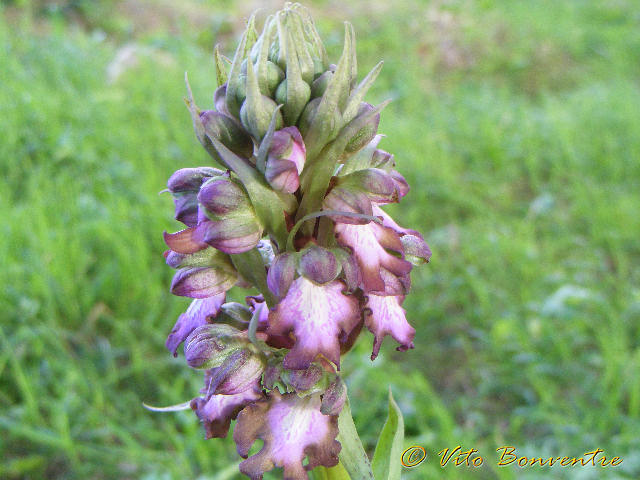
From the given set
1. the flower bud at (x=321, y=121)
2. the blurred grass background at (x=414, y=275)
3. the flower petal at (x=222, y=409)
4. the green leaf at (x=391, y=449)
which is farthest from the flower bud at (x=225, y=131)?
the green leaf at (x=391, y=449)

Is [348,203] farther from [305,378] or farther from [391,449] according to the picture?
[391,449]

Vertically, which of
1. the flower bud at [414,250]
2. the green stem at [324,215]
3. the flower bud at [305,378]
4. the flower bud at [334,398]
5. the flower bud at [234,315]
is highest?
the green stem at [324,215]

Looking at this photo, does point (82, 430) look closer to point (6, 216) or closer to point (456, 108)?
point (6, 216)

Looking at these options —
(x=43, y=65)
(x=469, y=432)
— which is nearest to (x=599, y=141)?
(x=469, y=432)

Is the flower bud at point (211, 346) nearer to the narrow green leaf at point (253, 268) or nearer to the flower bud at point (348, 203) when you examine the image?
the narrow green leaf at point (253, 268)

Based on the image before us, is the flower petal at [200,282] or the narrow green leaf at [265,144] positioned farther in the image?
the flower petal at [200,282]

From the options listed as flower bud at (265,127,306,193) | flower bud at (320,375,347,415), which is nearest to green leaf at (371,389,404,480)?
flower bud at (320,375,347,415)

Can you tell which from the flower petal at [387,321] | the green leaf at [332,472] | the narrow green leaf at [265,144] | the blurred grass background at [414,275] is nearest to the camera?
the narrow green leaf at [265,144]
